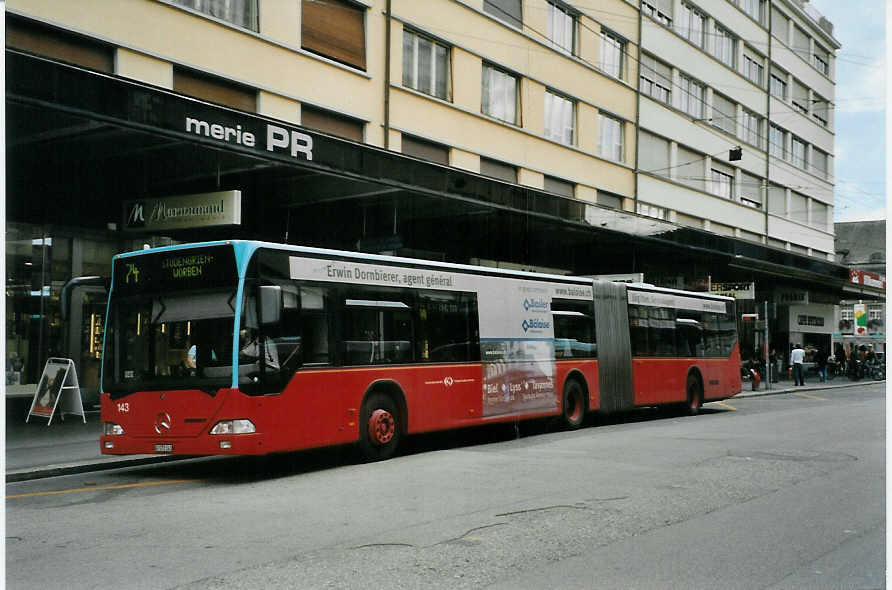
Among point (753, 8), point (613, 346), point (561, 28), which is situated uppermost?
point (753, 8)

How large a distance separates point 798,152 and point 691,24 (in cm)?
693

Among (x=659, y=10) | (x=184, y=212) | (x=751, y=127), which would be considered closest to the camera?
(x=184, y=212)

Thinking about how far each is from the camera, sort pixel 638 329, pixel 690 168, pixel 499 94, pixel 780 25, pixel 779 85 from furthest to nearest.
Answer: pixel 779 85 < pixel 690 168 < pixel 780 25 < pixel 499 94 < pixel 638 329

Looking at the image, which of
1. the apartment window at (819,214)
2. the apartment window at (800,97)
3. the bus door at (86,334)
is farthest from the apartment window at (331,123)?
the apartment window at (819,214)

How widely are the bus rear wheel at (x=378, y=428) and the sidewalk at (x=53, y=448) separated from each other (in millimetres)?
2985

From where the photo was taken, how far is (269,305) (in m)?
10.9

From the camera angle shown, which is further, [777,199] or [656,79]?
[777,199]

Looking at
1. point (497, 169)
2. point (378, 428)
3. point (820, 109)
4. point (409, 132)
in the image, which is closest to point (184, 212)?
point (378, 428)

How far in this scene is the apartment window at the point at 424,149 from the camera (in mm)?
23278

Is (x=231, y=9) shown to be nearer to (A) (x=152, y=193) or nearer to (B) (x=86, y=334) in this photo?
(A) (x=152, y=193)

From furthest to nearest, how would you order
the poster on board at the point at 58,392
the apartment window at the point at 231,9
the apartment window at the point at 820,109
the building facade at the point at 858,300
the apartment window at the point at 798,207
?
the apartment window at the point at 798,207 < the building facade at the point at 858,300 < the apartment window at the point at 820,109 < the apartment window at the point at 231,9 < the poster on board at the point at 58,392

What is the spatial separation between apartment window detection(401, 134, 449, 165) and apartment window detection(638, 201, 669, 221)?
38.1 ft

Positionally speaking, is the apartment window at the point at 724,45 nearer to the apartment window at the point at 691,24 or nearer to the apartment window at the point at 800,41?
the apartment window at the point at 691,24

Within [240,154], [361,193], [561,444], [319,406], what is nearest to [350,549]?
[319,406]
